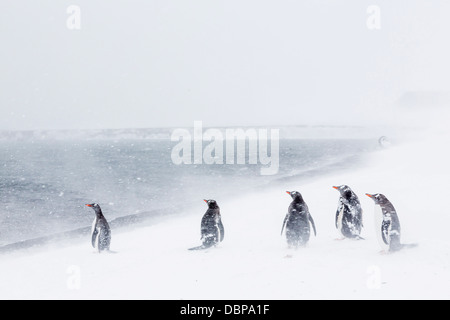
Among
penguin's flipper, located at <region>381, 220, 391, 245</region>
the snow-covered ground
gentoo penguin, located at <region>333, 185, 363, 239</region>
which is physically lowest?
the snow-covered ground

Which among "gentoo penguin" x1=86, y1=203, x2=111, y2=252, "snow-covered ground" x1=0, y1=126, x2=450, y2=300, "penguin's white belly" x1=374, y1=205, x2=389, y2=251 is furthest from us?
"gentoo penguin" x1=86, y1=203, x2=111, y2=252

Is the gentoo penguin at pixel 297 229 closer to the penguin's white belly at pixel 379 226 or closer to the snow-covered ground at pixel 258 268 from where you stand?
the snow-covered ground at pixel 258 268

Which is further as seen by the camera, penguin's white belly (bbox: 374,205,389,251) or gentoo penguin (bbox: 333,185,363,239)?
gentoo penguin (bbox: 333,185,363,239)

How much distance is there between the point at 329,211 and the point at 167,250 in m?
5.70

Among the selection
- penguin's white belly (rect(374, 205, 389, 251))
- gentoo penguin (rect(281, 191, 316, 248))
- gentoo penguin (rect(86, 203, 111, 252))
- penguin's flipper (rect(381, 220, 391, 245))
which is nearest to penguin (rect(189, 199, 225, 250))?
gentoo penguin (rect(281, 191, 316, 248))

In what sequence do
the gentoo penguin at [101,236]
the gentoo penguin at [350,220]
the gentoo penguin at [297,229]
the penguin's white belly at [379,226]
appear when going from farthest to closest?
1. the gentoo penguin at [101,236]
2. the gentoo penguin at [350,220]
3. the gentoo penguin at [297,229]
4. the penguin's white belly at [379,226]

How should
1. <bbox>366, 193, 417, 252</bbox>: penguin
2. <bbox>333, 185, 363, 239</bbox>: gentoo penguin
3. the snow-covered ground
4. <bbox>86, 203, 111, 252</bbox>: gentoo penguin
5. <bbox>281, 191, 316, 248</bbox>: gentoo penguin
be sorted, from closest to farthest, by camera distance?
the snow-covered ground < <bbox>366, 193, 417, 252</bbox>: penguin < <bbox>281, 191, 316, 248</bbox>: gentoo penguin < <bbox>333, 185, 363, 239</bbox>: gentoo penguin < <bbox>86, 203, 111, 252</bbox>: gentoo penguin

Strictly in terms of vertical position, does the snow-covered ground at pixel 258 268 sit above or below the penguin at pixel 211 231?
below

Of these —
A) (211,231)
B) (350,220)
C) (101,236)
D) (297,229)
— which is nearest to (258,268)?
(297,229)

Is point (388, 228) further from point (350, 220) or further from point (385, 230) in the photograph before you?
point (350, 220)

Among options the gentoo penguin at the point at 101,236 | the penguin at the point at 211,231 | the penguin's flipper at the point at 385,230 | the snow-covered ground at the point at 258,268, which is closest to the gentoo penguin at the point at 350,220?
the snow-covered ground at the point at 258,268

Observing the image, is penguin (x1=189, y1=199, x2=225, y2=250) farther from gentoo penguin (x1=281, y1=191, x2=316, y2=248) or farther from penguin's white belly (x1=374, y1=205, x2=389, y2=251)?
penguin's white belly (x1=374, y1=205, x2=389, y2=251)
